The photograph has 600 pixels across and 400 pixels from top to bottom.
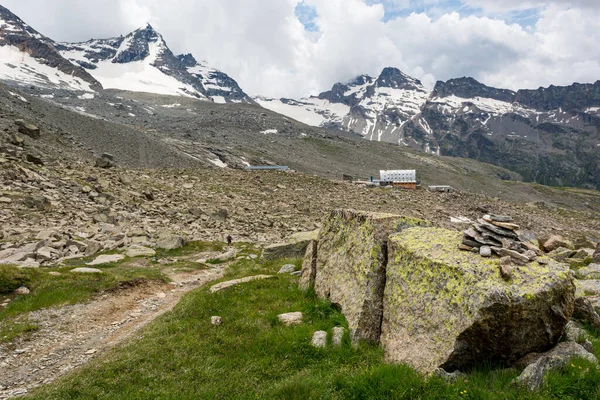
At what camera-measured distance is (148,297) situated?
18172mm

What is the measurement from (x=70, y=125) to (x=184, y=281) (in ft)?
269

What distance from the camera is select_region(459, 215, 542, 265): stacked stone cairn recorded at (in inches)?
329

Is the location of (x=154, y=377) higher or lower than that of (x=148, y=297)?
higher

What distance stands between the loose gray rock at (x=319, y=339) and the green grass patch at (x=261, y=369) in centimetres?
17

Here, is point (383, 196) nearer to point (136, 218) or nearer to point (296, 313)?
point (136, 218)

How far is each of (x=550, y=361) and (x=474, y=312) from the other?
1.68 metres

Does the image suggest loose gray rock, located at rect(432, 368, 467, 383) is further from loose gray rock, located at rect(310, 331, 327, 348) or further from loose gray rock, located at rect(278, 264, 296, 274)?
loose gray rock, located at rect(278, 264, 296, 274)

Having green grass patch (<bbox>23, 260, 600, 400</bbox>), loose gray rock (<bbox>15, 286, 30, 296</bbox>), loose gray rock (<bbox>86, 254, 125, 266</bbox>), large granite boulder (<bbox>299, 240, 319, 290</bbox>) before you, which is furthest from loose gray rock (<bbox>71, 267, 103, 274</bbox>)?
large granite boulder (<bbox>299, 240, 319, 290</bbox>)

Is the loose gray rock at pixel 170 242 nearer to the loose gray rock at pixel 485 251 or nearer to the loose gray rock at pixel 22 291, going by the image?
the loose gray rock at pixel 22 291

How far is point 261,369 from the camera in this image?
30.5 ft

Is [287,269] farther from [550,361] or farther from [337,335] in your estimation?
[550,361]

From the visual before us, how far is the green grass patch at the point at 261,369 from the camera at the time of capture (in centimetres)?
707

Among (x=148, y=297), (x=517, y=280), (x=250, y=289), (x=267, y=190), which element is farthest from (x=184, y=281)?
(x=267, y=190)

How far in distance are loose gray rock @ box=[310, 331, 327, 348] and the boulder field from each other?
77 centimetres
